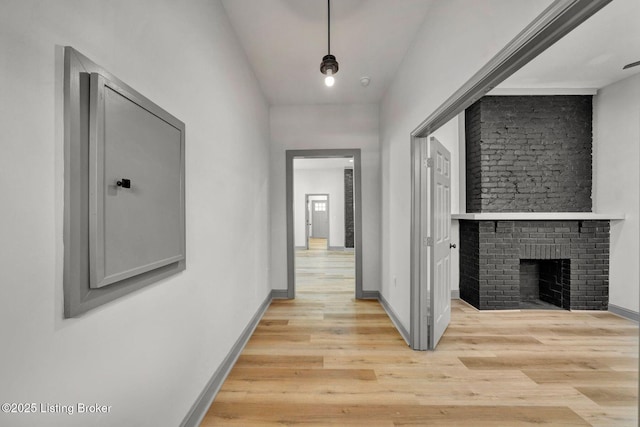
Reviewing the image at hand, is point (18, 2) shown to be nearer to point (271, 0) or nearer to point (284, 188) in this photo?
point (271, 0)

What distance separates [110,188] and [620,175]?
5.08 m

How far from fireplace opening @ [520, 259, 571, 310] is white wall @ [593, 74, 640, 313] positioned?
0.50 meters

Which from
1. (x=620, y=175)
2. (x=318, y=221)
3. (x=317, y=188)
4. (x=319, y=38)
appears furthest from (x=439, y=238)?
(x=318, y=221)

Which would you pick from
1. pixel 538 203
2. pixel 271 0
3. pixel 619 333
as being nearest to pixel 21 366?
pixel 271 0

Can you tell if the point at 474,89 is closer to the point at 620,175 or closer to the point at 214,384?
the point at 214,384

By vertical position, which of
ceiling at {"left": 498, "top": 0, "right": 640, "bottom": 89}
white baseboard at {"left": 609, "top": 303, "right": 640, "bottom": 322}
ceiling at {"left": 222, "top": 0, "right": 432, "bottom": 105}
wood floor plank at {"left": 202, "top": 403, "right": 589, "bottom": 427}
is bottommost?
wood floor plank at {"left": 202, "top": 403, "right": 589, "bottom": 427}

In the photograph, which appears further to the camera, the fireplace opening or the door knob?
the fireplace opening

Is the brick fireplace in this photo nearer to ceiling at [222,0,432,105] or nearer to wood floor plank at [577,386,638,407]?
wood floor plank at [577,386,638,407]

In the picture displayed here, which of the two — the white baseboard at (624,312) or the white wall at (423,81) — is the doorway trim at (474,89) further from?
the white baseboard at (624,312)

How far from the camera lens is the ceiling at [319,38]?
204 centimetres

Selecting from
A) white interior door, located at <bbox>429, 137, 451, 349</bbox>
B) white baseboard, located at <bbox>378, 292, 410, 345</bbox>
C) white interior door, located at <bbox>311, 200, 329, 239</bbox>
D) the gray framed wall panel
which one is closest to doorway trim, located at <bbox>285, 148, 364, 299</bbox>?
white baseboard, located at <bbox>378, 292, 410, 345</bbox>

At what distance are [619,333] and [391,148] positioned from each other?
3.09 metres

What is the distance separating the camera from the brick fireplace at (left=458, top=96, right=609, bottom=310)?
11.2 feet

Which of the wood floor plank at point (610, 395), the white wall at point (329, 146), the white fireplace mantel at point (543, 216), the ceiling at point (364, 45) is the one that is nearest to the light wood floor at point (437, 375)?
the wood floor plank at point (610, 395)
